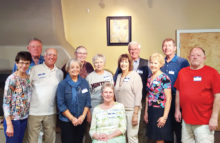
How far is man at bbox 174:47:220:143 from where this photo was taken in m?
2.00

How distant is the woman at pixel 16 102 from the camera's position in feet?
6.59

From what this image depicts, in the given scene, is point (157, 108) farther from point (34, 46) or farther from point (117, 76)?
point (34, 46)

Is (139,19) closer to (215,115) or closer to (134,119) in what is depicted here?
(134,119)

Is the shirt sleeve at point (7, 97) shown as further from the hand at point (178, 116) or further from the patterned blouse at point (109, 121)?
the hand at point (178, 116)

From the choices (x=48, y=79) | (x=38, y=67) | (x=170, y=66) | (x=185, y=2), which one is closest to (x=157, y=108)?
(x=170, y=66)

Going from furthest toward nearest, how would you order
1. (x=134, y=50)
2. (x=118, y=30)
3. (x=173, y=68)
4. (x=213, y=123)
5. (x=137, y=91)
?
(x=118, y=30), (x=134, y=50), (x=173, y=68), (x=137, y=91), (x=213, y=123)

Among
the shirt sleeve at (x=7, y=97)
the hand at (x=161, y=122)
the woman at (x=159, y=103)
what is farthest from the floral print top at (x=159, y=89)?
the shirt sleeve at (x=7, y=97)

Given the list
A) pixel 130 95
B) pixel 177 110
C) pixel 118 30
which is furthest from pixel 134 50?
pixel 118 30

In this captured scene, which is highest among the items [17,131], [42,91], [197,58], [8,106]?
[197,58]

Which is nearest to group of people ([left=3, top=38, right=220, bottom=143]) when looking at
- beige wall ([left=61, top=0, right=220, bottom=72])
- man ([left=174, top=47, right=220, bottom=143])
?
man ([left=174, top=47, right=220, bottom=143])

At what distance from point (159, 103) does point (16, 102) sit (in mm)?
1466

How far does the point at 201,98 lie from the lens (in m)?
2.02

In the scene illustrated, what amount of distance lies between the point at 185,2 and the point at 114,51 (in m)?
1.59

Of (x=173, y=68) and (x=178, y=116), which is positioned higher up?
(x=173, y=68)
